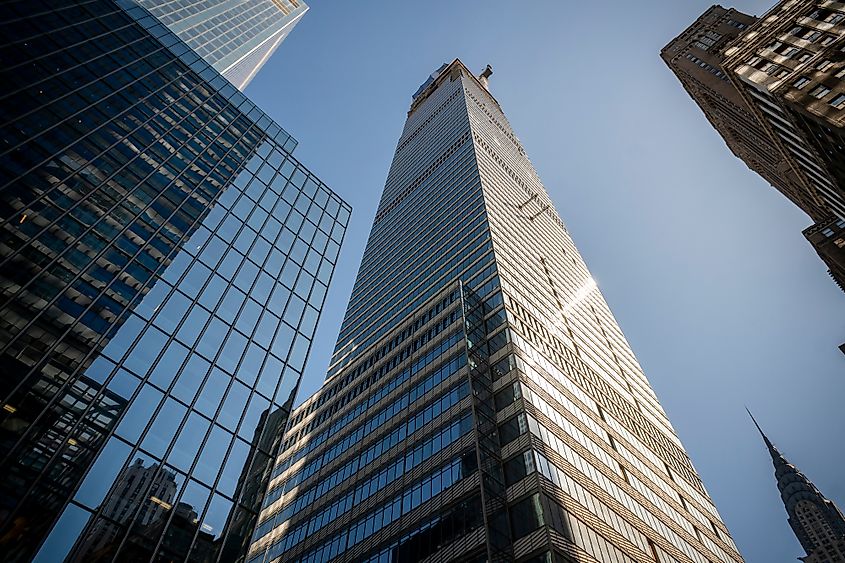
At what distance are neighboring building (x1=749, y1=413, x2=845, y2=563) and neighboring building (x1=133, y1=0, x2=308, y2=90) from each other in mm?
181864

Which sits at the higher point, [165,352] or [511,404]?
[511,404]

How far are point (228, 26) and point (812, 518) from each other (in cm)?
19743

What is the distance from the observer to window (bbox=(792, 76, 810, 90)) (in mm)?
42531

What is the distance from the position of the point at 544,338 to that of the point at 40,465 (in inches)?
1859

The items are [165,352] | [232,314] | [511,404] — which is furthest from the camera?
[511,404]

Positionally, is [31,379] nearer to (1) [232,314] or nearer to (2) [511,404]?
(1) [232,314]

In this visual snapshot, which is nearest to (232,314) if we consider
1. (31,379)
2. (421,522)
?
(31,379)

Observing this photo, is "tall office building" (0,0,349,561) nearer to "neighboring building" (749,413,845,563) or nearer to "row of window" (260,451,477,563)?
"row of window" (260,451,477,563)

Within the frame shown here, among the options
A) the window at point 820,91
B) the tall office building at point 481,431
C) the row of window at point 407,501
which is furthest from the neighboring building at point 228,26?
the window at point 820,91

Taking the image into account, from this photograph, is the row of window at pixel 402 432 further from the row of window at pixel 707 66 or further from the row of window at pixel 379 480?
the row of window at pixel 707 66

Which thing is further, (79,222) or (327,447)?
(327,447)

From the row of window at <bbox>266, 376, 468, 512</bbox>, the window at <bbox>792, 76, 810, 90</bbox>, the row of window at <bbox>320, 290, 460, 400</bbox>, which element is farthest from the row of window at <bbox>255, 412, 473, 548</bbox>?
the window at <bbox>792, 76, 810, 90</bbox>

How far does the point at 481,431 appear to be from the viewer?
39.8m

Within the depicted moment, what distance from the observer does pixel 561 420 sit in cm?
4431
